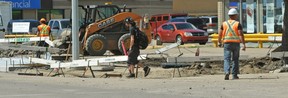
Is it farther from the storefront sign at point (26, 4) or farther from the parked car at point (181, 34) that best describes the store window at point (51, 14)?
the parked car at point (181, 34)

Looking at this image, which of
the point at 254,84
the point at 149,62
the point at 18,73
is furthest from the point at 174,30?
the point at 254,84

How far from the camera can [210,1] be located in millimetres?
65062

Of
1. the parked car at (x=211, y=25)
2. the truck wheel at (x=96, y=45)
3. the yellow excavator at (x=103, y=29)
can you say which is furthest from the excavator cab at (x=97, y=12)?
the parked car at (x=211, y=25)

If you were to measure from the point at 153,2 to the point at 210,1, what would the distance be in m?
6.05

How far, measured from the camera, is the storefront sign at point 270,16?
31.5 m

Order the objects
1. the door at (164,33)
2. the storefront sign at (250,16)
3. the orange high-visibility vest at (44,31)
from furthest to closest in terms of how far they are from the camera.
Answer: the door at (164,33) → the storefront sign at (250,16) → the orange high-visibility vest at (44,31)

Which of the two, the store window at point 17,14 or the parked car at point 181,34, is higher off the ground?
the store window at point 17,14

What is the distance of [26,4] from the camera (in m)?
57.5

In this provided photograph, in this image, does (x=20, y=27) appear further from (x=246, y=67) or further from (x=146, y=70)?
(x=246, y=67)

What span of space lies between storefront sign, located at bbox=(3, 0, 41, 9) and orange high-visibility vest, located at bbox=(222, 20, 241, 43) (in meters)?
44.6

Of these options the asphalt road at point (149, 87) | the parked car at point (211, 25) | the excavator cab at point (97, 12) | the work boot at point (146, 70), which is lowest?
the asphalt road at point (149, 87)

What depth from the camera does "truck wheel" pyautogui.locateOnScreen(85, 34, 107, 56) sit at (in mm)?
25125

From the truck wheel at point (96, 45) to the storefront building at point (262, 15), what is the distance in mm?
10120

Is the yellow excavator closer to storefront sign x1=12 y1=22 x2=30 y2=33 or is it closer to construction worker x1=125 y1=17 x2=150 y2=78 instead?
storefront sign x1=12 y1=22 x2=30 y2=33
